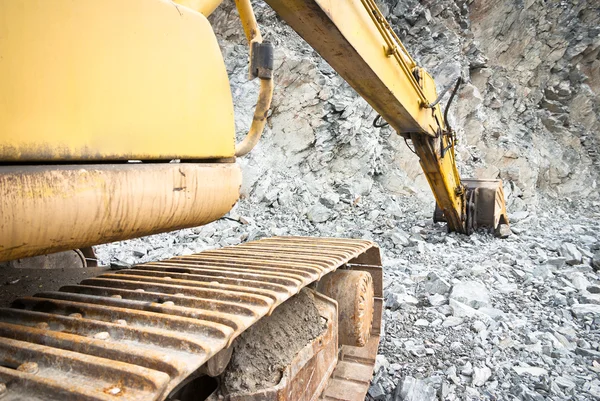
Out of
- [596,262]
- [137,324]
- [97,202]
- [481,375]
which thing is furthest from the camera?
[596,262]

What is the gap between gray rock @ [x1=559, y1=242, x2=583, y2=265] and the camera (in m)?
4.85

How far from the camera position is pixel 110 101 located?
3.46 feet

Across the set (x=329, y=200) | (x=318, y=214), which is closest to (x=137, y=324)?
(x=318, y=214)

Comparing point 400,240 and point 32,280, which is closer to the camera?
point 32,280

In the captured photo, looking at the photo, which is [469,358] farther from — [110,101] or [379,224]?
[379,224]

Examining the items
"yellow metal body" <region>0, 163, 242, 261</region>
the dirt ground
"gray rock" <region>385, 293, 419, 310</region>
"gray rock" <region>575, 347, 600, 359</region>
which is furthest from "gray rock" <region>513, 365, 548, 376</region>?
the dirt ground

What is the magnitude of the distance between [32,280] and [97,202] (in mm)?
1099

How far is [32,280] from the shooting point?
6.01 feet

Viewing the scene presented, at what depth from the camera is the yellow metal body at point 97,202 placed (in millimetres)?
887

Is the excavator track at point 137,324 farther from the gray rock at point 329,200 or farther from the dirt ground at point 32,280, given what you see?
the gray rock at point 329,200

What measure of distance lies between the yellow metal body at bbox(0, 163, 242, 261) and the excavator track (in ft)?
0.78

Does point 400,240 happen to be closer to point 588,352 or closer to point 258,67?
point 588,352

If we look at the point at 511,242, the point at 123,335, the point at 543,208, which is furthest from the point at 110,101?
the point at 543,208

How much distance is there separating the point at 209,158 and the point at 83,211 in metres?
0.47
